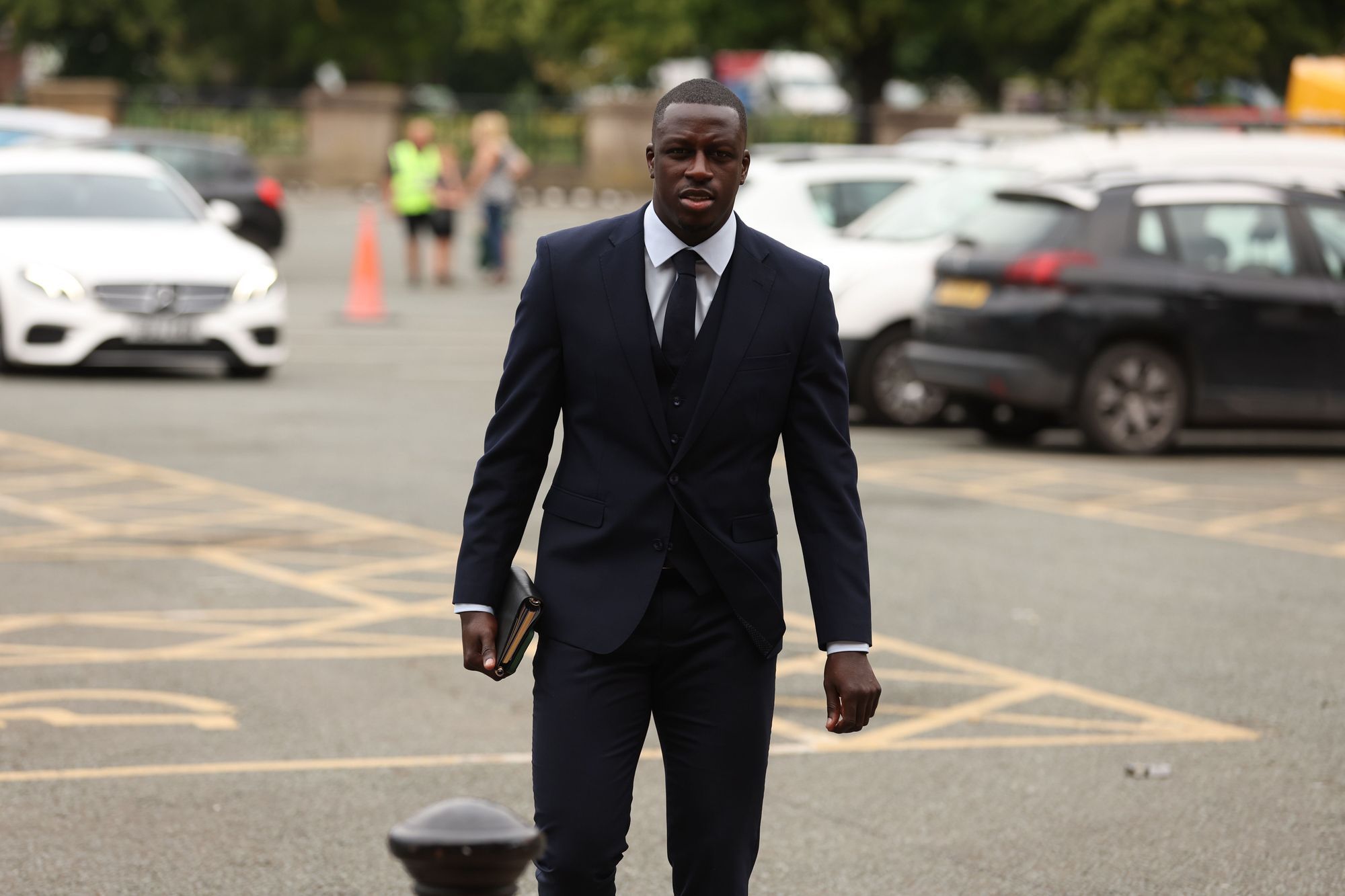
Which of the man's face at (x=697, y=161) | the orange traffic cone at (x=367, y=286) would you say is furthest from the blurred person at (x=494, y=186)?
the man's face at (x=697, y=161)

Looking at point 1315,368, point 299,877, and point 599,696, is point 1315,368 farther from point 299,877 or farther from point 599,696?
point 599,696

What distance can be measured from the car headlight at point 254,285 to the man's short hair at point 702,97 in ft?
41.0

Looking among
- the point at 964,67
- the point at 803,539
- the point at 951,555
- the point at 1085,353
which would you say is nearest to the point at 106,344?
the point at 1085,353

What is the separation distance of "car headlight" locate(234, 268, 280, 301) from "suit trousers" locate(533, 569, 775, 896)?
12.6 m

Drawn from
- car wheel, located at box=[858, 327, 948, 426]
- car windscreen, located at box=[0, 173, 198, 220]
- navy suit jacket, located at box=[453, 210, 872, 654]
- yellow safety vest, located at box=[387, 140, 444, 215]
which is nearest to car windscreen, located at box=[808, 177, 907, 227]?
car wheel, located at box=[858, 327, 948, 426]

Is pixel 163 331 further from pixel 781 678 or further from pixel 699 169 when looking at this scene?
pixel 699 169

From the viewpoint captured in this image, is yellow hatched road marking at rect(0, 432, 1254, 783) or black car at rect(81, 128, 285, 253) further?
black car at rect(81, 128, 285, 253)

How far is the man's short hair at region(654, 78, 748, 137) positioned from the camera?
12.0 feet

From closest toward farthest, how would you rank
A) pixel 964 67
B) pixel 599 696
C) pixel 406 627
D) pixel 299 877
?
pixel 599 696 → pixel 299 877 → pixel 406 627 → pixel 964 67

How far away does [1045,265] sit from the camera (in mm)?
13547

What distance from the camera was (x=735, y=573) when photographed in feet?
12.2

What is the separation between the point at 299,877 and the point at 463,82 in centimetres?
8517

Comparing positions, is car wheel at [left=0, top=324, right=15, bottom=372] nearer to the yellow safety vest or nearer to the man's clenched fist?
the yellow safety vest

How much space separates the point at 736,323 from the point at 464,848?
4.71 feet
